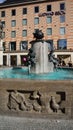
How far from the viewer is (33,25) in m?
85.9

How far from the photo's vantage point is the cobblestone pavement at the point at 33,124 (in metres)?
9.53

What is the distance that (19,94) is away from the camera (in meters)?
10.8

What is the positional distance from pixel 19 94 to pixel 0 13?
269 ft

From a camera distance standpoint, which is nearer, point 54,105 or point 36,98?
point 54,105

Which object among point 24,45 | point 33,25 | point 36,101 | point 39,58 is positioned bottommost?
point 24,45

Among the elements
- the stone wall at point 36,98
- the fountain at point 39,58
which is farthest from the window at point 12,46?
the stone wall at point 36,98

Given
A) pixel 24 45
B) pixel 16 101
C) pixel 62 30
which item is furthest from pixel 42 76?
pixel 24 45

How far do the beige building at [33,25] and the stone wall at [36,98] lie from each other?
67901 mm

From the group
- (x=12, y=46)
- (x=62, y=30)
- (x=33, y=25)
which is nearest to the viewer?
(x=62, y=30)

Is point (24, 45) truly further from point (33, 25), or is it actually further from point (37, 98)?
point (37, 98)

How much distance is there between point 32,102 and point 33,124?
981mm

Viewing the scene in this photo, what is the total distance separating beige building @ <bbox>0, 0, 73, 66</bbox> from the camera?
8038 centimetres

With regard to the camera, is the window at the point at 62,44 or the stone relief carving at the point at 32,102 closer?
the stone relief carving at the point at 32,102

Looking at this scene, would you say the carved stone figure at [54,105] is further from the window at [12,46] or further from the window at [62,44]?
the window at [12,46]
